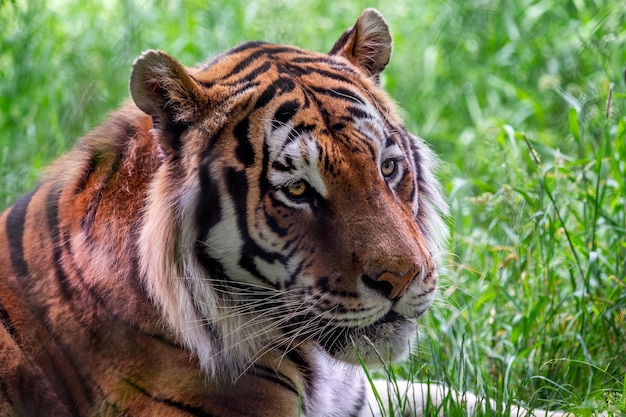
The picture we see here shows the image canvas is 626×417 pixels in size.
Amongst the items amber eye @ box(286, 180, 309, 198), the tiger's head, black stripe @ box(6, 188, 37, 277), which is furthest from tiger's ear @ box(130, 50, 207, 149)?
black stripe @ box(6, 188, 37, 277)

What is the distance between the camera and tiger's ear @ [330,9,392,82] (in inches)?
118

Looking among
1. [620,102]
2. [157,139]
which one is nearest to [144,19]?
[620,102]

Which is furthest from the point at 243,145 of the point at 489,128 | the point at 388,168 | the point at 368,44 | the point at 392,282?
the point at 489,128

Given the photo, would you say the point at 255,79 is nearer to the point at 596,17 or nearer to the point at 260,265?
the point at 260,265

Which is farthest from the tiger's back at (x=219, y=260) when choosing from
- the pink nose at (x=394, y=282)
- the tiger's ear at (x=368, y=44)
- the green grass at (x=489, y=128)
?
the green grass at (x=489, y=128)

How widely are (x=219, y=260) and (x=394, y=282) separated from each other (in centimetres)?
52

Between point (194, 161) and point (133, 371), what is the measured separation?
62cm

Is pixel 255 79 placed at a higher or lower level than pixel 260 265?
higher

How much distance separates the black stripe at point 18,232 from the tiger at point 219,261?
12 millimetres

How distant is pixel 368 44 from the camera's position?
3047 mm

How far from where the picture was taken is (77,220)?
270 cm

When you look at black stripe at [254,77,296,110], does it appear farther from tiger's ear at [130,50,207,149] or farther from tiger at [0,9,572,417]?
tiger's ear at [130,50,207,149]

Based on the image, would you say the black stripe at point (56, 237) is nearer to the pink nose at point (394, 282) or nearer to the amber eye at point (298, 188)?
the amber eye at point (298, 188)

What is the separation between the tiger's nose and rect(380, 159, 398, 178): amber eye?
34cm
